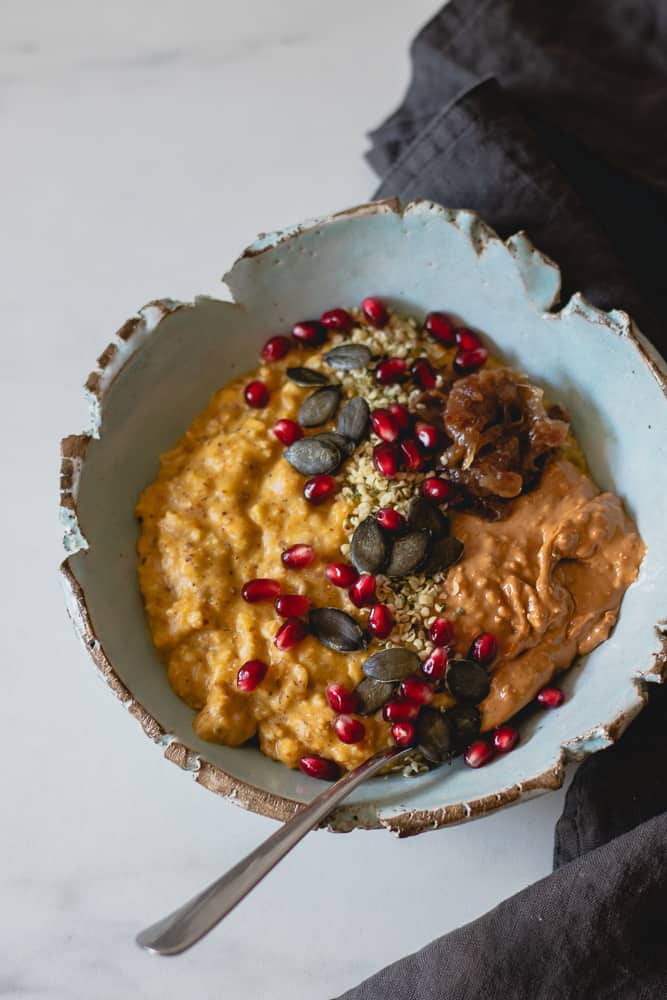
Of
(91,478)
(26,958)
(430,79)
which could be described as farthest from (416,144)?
(26,958)

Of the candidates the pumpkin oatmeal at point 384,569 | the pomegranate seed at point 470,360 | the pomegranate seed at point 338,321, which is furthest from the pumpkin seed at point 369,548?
the pomegranate seed at point 338,321

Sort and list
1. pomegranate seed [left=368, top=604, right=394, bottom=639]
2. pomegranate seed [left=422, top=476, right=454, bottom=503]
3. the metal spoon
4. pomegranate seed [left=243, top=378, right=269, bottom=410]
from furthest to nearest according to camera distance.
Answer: pomegranate seed [left=243, top=378, right=269, bottom=410] < pomegranate seed [left=422, top=476, right=454, bottom=503] < pomegranate seed [left=368, top=604, right=394, bottom=639] < the metal spoon

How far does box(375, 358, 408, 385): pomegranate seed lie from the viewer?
3.11 meters

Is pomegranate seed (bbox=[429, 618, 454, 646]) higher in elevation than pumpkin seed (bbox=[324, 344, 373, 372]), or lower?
lower

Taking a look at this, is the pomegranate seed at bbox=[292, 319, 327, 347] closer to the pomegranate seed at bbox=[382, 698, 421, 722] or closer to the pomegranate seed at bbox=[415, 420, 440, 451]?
the pomegranate seed at bbox=[415, 420, 440, 451]

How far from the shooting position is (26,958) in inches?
122

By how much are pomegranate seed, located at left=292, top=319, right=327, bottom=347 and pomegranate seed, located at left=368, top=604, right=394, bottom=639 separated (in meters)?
0.85

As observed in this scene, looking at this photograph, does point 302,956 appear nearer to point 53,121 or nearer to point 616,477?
point 616,477

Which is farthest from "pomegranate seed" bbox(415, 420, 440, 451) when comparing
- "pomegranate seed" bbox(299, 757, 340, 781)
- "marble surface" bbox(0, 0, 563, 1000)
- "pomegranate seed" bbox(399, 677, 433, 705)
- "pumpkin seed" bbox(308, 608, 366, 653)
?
"marble surface" bbox(0, 0, 563, 1000)

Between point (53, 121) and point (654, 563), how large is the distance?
2445mm

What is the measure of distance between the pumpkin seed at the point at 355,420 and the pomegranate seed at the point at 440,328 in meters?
0.33

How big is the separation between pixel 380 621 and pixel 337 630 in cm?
11

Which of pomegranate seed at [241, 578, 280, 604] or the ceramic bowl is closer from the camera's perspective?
the ceramic bowl

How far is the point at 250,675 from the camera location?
9.21 feet
